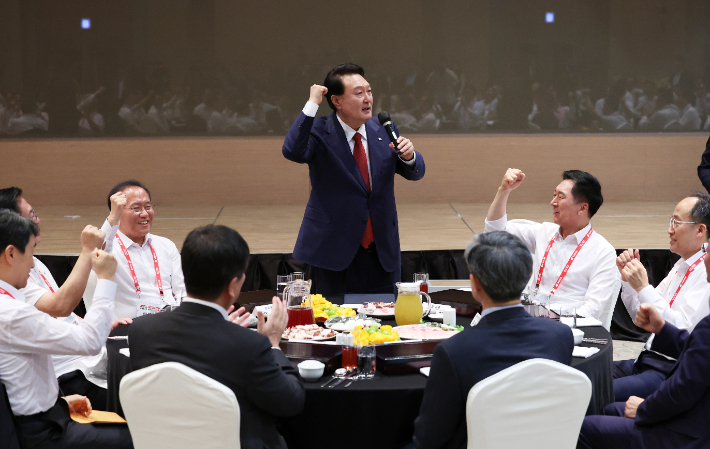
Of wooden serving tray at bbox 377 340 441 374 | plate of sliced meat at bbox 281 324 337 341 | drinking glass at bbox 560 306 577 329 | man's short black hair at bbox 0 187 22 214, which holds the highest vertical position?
man's short black hair at bbox 0 187 22 214

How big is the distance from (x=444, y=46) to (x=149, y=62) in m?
3.96

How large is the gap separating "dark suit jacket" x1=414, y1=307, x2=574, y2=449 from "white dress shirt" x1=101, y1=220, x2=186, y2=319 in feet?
6.11

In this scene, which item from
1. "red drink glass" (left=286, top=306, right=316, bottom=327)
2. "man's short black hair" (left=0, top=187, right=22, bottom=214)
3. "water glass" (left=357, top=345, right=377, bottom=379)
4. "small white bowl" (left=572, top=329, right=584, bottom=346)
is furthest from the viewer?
"man's short black hair" (left=0, top=187, right=22, bottom=214)

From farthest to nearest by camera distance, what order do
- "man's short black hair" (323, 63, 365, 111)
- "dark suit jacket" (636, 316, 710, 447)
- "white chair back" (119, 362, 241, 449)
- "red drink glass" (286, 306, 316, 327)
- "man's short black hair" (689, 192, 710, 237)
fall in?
"man's short black hair" (323, 63, 365, 111), "man's short black hair" (689, 192, 710, 237), "red drink glass" (286, 306, 316, 327), "dark suit jacket" (636, 316, 710, 447), "white chair back" (119, 362, 241, 449)

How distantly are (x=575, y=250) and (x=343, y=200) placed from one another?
1.18 meters

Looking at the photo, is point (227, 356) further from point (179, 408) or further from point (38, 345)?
point (38, 345)

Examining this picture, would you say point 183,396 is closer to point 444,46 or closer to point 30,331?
point 30,331

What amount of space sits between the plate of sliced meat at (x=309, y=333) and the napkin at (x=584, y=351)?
84 cm

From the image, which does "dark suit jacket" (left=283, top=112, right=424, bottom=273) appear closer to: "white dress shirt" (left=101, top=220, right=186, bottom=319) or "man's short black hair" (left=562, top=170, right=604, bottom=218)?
"white dress shirt" (left=101, top=220, right=186, bottom=319)

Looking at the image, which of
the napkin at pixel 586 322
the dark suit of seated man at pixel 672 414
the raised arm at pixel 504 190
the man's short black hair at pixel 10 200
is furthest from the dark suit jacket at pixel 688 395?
the man's short black hair at pixel 10 200

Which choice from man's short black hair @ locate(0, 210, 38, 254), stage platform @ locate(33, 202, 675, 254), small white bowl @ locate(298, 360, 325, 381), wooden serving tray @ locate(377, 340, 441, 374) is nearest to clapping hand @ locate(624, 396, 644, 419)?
wooden serving tray @ locate(377, 340, 441, 374)

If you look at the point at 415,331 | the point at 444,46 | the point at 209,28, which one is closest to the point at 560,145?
the point at 444,46

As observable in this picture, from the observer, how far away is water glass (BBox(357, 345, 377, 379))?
2.37 m

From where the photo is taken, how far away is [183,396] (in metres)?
1.93
